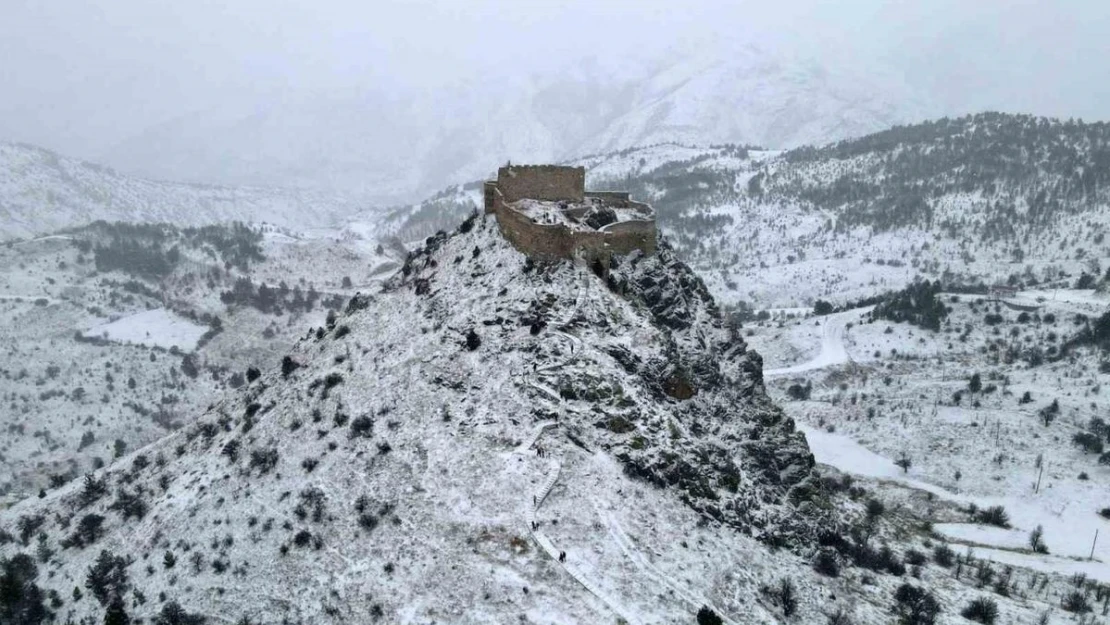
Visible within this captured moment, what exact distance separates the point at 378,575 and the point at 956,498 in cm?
6459

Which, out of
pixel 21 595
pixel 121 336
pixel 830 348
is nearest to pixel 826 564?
pixel 21 595

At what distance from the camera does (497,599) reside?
3784cm

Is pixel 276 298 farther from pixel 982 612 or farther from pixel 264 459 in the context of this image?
pixel 982 612

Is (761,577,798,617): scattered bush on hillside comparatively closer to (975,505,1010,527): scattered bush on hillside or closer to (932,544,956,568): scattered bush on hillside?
(932,544,956,568): scattered bush on hillside

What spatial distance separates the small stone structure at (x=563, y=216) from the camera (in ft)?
175

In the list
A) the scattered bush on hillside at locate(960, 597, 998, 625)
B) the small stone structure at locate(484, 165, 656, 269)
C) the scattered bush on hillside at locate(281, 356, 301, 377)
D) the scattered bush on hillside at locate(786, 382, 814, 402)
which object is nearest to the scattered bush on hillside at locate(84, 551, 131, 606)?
the scattered bush on hillside at locate(281, 356, 301, 377)

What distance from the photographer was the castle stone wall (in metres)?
62.3

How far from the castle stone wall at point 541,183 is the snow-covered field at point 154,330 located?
360 feet

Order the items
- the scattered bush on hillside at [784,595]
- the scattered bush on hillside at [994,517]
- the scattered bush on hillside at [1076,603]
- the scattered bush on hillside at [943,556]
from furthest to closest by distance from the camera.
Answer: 1. the scattered bush on hillside at [994,517]
2. the scattered bush on hillside at [943,556]
3. the scattered bush on hillside at [1076,603]
4. the scattered bush on hillside at [784,595]

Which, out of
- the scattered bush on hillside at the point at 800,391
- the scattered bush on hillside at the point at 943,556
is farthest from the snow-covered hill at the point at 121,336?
the scattered bush on hillside at the point at 800,391

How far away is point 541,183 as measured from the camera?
2495 inches

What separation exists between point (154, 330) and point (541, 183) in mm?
124749

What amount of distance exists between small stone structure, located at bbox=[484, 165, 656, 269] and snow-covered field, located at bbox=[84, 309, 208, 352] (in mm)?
110255

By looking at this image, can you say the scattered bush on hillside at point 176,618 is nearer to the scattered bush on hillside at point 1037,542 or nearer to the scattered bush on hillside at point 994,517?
the scattered bush on hillside at point 1037,542
